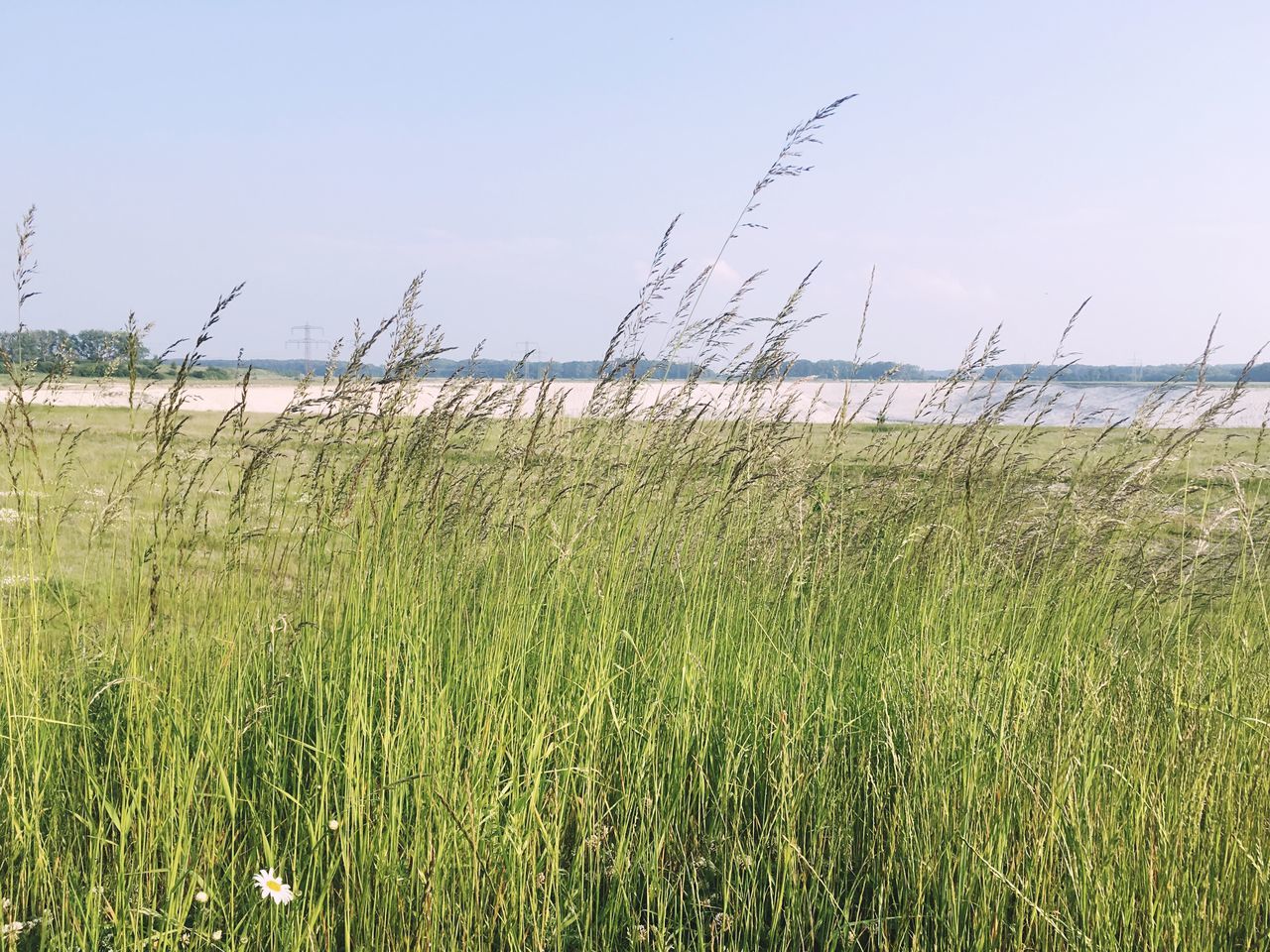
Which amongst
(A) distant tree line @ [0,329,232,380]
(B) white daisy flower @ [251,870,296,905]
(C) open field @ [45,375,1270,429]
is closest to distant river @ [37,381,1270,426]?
(C) open field @ [45,375,1270,429]

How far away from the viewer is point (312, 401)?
263 cm

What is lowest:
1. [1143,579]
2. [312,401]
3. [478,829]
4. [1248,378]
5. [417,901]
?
[417,901]

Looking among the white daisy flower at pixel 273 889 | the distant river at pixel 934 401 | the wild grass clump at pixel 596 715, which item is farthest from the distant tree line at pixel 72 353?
the white daisy flower at pixel 273 889

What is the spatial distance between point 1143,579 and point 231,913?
371 cm

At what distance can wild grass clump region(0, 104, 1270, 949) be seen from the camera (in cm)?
192

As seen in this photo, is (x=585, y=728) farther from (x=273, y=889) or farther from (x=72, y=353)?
(x=72, y=353)

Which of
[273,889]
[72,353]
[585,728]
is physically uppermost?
[72,353]

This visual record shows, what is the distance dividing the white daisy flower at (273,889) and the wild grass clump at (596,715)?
1 centimetres

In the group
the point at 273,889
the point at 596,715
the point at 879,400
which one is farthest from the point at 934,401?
the point at 273,889

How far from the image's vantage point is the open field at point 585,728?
1916mm

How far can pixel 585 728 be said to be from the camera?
2.38m

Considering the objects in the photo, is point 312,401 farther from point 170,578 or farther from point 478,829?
point 478,829

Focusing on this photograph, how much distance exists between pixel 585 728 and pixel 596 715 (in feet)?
0.24

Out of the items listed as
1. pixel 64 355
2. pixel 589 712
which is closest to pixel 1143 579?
pixel 589 712
